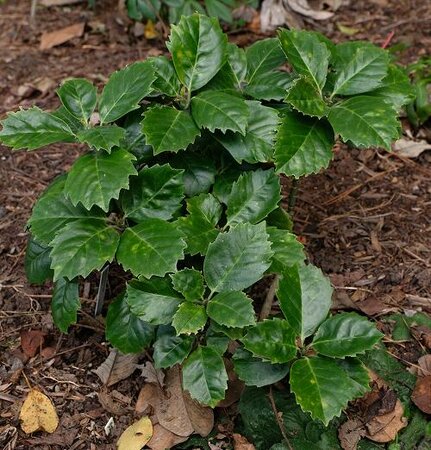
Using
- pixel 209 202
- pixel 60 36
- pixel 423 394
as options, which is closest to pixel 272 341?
pixel 209 202

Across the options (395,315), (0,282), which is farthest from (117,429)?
(395,315)

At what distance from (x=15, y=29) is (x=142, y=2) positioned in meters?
0.93

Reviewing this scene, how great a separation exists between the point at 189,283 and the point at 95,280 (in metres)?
0.70

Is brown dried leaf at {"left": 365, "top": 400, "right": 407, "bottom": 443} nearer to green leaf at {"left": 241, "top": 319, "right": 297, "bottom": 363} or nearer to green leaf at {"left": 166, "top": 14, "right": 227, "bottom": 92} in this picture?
green leaf at {"left": 241, "top": 319, "right": 297, "bottom": 363}

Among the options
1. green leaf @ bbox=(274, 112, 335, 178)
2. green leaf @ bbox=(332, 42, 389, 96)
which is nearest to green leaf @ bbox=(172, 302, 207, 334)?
green leaf @ bbox=(274, 112, 335, 178)

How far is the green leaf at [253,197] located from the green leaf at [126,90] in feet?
1.27

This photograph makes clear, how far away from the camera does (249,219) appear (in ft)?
6.77

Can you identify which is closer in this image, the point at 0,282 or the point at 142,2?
the point at 0,282

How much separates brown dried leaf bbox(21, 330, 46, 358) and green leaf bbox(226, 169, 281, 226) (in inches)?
31.1

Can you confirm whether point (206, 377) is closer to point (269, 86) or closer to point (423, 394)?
point (423, 394)

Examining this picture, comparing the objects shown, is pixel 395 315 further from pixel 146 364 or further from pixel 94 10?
pixel 94 10

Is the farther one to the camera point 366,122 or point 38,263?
point 38,263

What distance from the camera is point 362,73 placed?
83.9 inches

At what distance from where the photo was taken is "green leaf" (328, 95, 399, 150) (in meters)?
1.95
